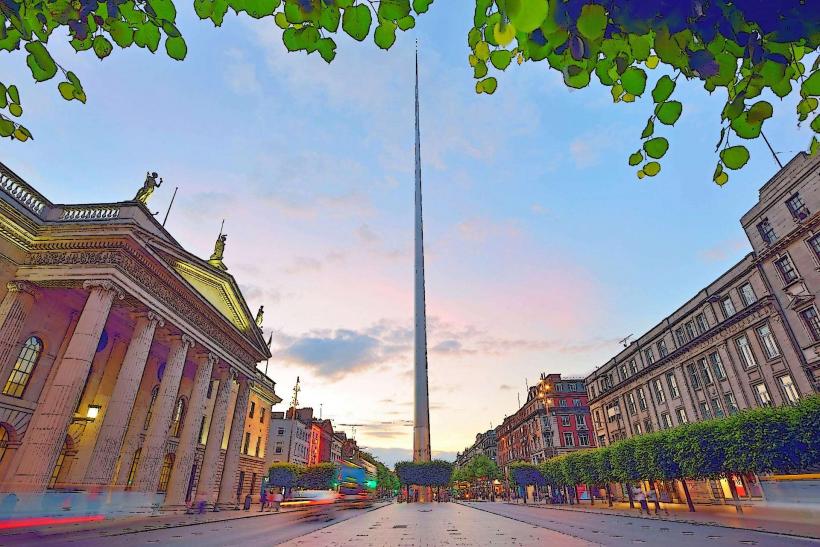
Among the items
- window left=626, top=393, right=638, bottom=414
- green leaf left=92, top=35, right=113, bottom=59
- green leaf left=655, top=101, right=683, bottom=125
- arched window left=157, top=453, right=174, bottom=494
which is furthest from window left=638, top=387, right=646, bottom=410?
green leaf left=92, top=35, right=113, bottom=59

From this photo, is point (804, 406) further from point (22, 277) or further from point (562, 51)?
point (22, 277)

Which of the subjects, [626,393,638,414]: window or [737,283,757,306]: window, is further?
[626,393,638,414]: window

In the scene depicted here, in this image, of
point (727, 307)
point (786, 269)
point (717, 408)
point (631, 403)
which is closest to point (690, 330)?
point (727, 307)

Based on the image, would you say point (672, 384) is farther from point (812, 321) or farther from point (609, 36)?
point (609, 36)

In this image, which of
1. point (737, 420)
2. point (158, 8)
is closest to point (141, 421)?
point (158, 8)

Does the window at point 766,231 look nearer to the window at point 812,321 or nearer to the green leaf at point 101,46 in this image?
the window at point 812,321

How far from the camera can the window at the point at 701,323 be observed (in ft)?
129

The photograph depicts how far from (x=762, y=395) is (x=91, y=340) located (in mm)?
45572

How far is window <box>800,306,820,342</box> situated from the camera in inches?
1065

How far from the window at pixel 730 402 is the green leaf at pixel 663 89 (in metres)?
43.5

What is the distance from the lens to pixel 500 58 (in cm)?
335

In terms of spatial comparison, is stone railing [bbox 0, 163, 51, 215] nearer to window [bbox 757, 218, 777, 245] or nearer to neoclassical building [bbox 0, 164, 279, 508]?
neoclassical building [bbox 0, 164, 279, 508]

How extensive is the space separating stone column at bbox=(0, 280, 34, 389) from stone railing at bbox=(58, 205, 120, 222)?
405cm

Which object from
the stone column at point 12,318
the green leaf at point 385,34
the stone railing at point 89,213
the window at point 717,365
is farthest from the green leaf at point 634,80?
the window at point 717,365
